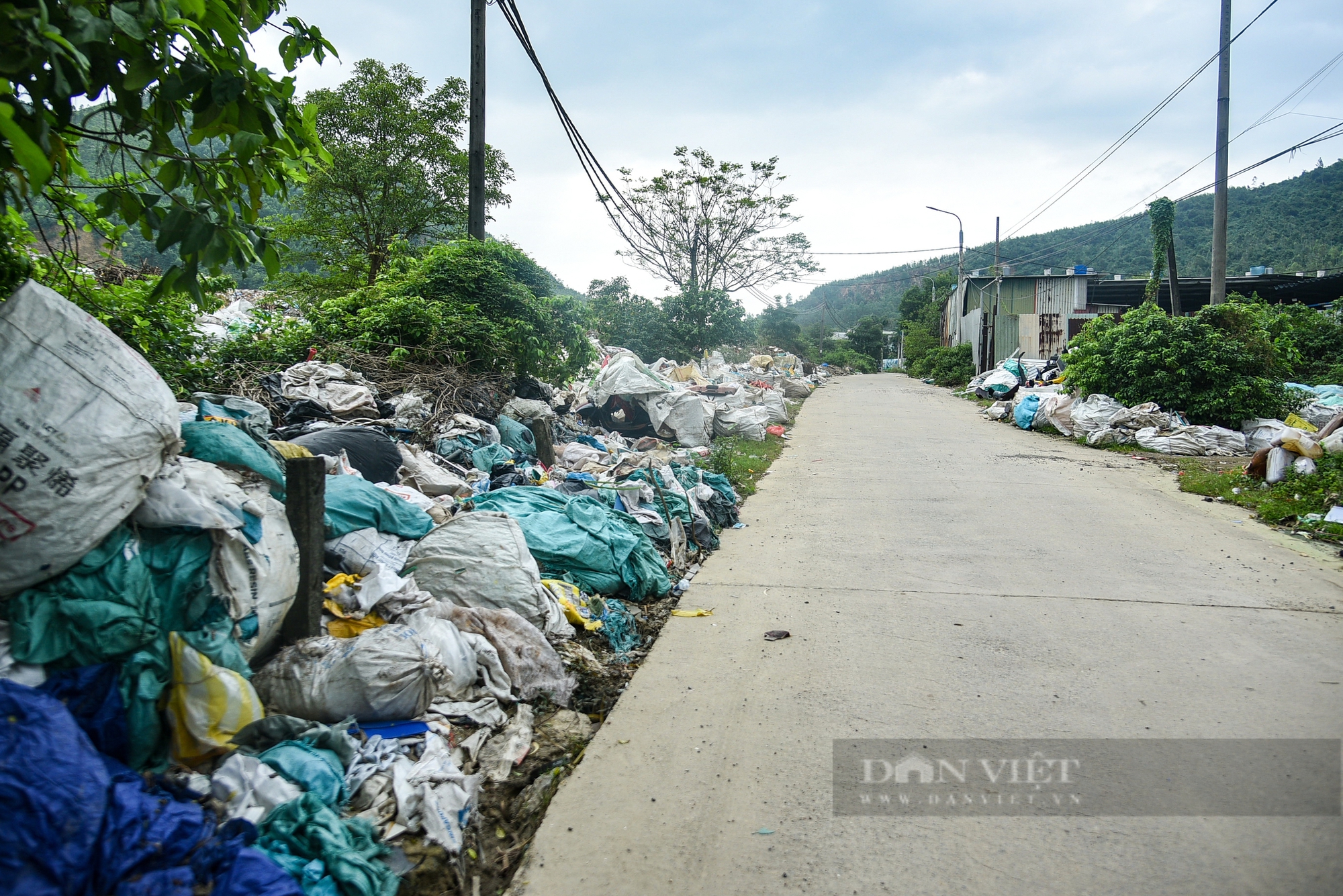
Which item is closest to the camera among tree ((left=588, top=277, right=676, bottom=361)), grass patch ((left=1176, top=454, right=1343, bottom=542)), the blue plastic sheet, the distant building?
grass patch ((left=1176, top=454, right=1343, bottom=542))

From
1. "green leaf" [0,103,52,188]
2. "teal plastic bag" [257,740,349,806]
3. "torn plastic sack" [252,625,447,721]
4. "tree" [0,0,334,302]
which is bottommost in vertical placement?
"teal plastic bag" [257,740,349,806]

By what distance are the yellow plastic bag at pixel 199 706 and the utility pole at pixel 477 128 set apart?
310 inches

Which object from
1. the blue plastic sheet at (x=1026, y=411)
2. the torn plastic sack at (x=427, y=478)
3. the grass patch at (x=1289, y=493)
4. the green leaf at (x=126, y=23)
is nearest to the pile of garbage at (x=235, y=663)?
the green leaf at (x=126, y=23)

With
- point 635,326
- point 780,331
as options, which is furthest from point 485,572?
point 780,331

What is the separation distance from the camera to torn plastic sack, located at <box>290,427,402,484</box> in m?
4.82

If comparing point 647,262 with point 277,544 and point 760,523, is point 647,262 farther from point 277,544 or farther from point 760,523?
point 277,544

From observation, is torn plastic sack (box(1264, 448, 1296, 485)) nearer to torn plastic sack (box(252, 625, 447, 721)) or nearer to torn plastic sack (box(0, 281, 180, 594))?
torn plastic sack (box(252, 625, 447, 721))

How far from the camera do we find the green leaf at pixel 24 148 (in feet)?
4.40

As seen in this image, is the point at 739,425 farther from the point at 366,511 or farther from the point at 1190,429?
the point at 366,511

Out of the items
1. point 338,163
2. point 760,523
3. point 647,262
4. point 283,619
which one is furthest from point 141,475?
point 647,262

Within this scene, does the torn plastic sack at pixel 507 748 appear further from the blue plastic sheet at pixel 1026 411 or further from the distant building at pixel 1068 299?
the distant building at pixel 1068 299

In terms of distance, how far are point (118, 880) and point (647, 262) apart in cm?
3663

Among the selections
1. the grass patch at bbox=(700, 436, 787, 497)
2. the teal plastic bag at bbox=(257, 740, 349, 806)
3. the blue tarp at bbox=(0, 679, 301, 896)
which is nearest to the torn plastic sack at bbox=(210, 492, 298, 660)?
the teal plastic bag at bbox=(257, 740, 349, 806)

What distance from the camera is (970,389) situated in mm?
22078
